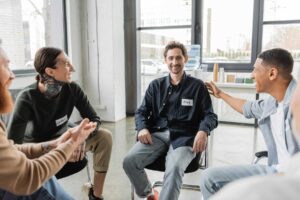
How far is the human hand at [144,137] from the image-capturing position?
204cm

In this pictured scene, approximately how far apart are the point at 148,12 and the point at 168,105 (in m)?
3.06

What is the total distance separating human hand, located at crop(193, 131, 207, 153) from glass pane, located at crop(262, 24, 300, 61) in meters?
2.75

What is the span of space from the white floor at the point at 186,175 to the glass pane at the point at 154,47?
0.88 metres

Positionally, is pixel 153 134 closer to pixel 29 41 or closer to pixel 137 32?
pixel 29 41

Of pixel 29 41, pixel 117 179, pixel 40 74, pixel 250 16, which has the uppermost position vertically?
pixel 250 16

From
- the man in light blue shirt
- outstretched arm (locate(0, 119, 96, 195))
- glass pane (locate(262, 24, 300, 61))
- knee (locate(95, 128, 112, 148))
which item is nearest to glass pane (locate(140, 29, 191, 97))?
glass pane (locate(262, 24, 300, 61))

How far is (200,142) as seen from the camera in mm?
1891

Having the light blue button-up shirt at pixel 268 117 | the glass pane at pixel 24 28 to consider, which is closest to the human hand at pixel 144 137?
the light blue button-up shirt at pixel 268 117

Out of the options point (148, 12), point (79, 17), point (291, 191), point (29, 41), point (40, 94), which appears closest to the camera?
point (291, 191)

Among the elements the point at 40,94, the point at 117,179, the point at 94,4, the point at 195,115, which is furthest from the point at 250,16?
the point at 40,94

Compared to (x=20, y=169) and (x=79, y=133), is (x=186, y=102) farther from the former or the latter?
(x=20, y=169)

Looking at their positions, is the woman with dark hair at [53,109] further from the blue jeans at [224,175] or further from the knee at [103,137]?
the blue jeans at [224,175]

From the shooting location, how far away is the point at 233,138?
149 inches

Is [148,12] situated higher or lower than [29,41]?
higher
